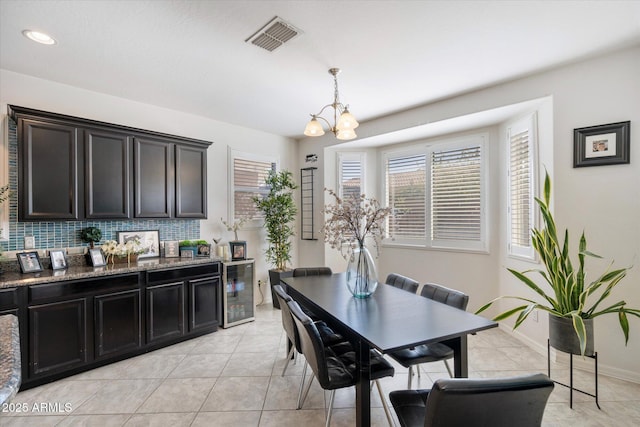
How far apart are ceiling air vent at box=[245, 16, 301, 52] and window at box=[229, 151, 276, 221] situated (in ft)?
7.79

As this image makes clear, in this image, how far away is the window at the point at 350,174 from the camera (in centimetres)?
496

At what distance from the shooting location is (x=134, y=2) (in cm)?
194

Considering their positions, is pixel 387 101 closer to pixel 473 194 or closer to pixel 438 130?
pixel 438 130

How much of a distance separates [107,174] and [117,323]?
1.50 m

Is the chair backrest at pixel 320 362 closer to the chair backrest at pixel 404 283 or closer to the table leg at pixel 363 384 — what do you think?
the table leg at pixel 363 384

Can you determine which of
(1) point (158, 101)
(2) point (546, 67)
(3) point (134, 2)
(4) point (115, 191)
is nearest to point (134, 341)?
(4) point (115, 191)

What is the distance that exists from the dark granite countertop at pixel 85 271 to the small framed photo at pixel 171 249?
6.4 inches

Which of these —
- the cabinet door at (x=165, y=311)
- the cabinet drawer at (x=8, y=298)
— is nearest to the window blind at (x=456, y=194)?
the cabinet door at (x=165, y=311)

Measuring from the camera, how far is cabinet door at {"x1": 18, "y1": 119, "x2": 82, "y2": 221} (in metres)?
2.66

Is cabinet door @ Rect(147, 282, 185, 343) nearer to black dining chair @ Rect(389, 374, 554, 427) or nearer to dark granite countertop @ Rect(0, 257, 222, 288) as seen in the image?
dark granite countertop @ Rect(0, 257, 222, 288)

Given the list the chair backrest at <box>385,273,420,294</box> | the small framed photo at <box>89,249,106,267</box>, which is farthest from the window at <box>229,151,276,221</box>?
the chair backrest at <box>385,273,420,294</box>

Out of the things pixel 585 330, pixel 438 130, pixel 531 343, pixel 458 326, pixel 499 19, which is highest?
pixel 499 19

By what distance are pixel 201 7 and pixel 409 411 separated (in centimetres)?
269

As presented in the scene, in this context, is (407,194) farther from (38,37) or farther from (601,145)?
(38,37)
